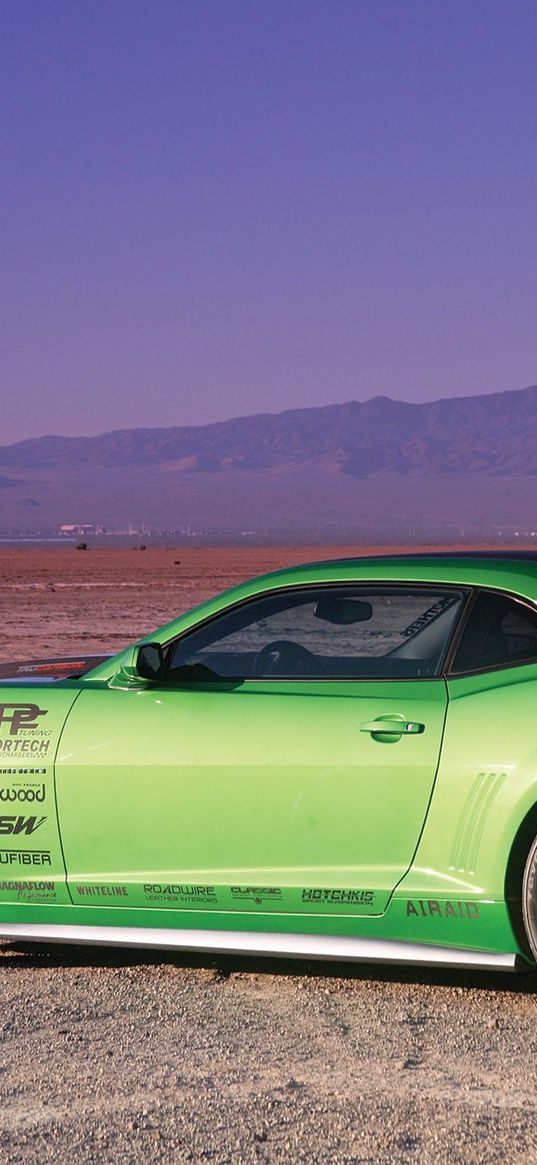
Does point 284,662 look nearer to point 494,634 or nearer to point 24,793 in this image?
point 494,634

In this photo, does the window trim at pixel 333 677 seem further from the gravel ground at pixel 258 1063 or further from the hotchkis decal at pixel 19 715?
the gravel ground at pixel 258 1063

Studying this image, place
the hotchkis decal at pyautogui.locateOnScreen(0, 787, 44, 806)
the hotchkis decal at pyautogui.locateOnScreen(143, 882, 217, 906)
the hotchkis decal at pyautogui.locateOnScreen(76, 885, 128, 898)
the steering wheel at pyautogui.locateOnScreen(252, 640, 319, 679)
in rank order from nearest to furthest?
the hotchkis decal at pyautogui.locateOnScreen(143, 882, 217, 906) < the hotchkis decal at pyautogui.locateOnScreen(76, 885, 128, 898) < the hotchkis decal at pyautogui.locateOnScreen(0, 787, 44, 806) < the steering wheel at pyautogui.locateOnScreen(252, 640, 319, 679)

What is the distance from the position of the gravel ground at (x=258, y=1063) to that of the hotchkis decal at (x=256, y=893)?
0.34 meters

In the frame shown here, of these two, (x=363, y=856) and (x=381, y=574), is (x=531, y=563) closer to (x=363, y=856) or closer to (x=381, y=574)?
(x=381, y=574)

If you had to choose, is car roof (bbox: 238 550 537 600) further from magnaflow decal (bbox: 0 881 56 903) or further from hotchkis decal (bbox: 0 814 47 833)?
magnaflow decal (bbox: 0 881 56 903)

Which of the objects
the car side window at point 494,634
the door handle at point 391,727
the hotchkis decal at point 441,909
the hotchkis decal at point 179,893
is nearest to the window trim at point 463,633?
the car side window at point 494,634

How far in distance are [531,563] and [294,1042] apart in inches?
73.2

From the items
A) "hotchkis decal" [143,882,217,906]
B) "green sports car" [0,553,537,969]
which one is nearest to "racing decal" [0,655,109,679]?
"green sports car" [0,553,537,969]

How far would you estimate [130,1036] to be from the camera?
5016 mm

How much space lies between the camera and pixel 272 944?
5398 millimetres

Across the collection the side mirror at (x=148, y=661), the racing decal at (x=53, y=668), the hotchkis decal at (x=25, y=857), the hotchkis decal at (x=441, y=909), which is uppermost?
the side mirror at (x=148, y=661)

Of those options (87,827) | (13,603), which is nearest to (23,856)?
(87,827)

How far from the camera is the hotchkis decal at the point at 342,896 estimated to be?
5277mm

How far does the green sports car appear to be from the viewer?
5191 millimetres
